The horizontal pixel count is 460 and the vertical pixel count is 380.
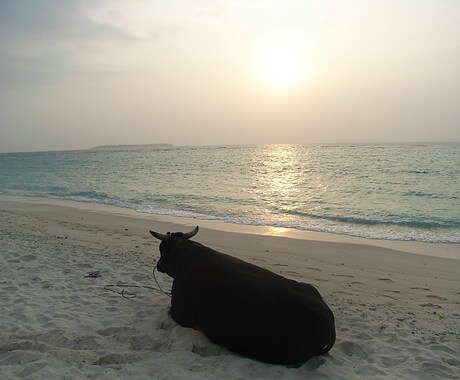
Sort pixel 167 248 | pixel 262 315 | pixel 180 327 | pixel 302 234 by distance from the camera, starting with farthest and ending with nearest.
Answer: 1. pixel 302 234
2. pixel 167 248
3. pixel 180 327
4. pixel 262 315

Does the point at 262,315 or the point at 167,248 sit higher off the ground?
the point at 167,248

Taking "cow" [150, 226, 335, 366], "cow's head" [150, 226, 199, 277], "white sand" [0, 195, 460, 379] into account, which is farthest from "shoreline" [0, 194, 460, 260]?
"cow" [150, 226, 335, 366]

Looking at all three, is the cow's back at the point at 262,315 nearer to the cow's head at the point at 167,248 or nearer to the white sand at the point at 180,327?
the white sand at the point at 180,327

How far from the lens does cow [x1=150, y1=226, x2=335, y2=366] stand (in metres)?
4.55

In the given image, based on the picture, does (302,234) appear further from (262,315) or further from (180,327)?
(262,315)

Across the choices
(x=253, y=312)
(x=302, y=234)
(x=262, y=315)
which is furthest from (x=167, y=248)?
(x=302, y=234)

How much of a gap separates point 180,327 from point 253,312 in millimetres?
1377

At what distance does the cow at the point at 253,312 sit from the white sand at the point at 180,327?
0.52ft

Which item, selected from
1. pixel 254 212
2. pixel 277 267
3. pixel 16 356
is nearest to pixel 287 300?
pixel 16 356

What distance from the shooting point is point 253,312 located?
15.4 ft

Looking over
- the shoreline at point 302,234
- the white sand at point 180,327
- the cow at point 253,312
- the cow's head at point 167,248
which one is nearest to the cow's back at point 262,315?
the cow at point 253,312

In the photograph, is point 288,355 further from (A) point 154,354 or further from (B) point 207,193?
(B) point 207,193

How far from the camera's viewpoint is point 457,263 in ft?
32.5

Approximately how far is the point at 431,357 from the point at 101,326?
4316 mm
